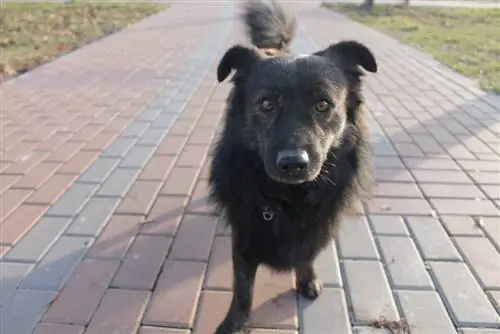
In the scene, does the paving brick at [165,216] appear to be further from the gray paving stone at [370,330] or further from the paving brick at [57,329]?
the gray paving stone at [370,330]

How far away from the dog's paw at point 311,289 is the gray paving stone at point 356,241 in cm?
34

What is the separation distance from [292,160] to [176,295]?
93 centimetres

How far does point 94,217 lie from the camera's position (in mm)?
2869

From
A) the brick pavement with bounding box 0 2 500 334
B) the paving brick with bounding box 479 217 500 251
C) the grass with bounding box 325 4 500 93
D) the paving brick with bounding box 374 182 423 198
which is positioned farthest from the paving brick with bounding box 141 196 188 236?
the grass with bounding box 325 4 500 93

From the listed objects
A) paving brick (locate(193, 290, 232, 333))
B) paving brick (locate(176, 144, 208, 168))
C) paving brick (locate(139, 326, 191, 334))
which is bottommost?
paving brick (locate(176, 144, 208, 168))

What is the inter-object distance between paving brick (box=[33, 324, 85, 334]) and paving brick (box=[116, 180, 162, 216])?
97 centimetres

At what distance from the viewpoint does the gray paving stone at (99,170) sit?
10.9 ft

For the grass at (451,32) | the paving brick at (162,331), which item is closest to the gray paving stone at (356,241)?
the paving brick at (162,331)

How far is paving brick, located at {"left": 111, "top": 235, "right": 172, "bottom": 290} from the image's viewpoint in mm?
2314

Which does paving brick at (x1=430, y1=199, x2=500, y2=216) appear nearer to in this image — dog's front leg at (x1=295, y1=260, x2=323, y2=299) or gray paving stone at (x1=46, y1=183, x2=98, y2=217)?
dog's front leg at (x1=295, y1=260, x2=323, y2=299)

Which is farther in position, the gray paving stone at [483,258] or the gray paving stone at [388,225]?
the gray paving stone at [388,225]

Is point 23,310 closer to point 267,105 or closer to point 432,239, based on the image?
point 267,105

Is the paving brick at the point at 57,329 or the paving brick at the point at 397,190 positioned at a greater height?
the paving brick at the point at 57,329

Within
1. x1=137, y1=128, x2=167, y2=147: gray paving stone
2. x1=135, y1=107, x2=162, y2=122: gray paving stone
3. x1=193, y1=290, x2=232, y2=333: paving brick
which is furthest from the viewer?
x1=135, y1=107, x2=162, y2=122: gray paving stone
